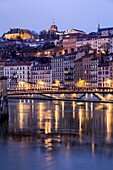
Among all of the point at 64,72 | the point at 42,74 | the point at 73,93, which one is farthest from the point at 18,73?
the point at 73,93

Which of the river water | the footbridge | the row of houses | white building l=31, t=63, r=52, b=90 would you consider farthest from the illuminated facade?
the river water

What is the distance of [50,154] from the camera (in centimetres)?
1131

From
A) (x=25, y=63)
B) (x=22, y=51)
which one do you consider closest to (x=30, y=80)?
(x=25, y=63)

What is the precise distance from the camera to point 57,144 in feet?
41.3

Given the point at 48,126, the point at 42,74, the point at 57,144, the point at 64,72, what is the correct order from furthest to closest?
the point at 42,74 < the point at 64,72 < the point at 48,126 < the point at 57,144

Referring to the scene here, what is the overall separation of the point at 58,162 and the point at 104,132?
4.22 meters

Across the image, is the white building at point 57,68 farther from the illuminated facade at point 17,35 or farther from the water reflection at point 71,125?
the water reflection at point 71,125

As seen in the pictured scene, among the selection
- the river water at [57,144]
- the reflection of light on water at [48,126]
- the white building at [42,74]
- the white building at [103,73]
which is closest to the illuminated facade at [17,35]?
the white building at [42,74]

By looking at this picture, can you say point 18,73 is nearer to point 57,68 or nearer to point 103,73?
point 57,68

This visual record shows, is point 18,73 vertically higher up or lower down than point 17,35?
lower down

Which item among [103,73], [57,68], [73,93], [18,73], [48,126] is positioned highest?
[57,68]

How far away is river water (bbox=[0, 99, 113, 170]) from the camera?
1057 cm

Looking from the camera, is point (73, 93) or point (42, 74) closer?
point (73, 93)

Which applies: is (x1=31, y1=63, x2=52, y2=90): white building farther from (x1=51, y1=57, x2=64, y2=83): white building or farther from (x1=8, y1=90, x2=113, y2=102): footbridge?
(x1=8, y1=90, x2=113, y2=102): footbridge
